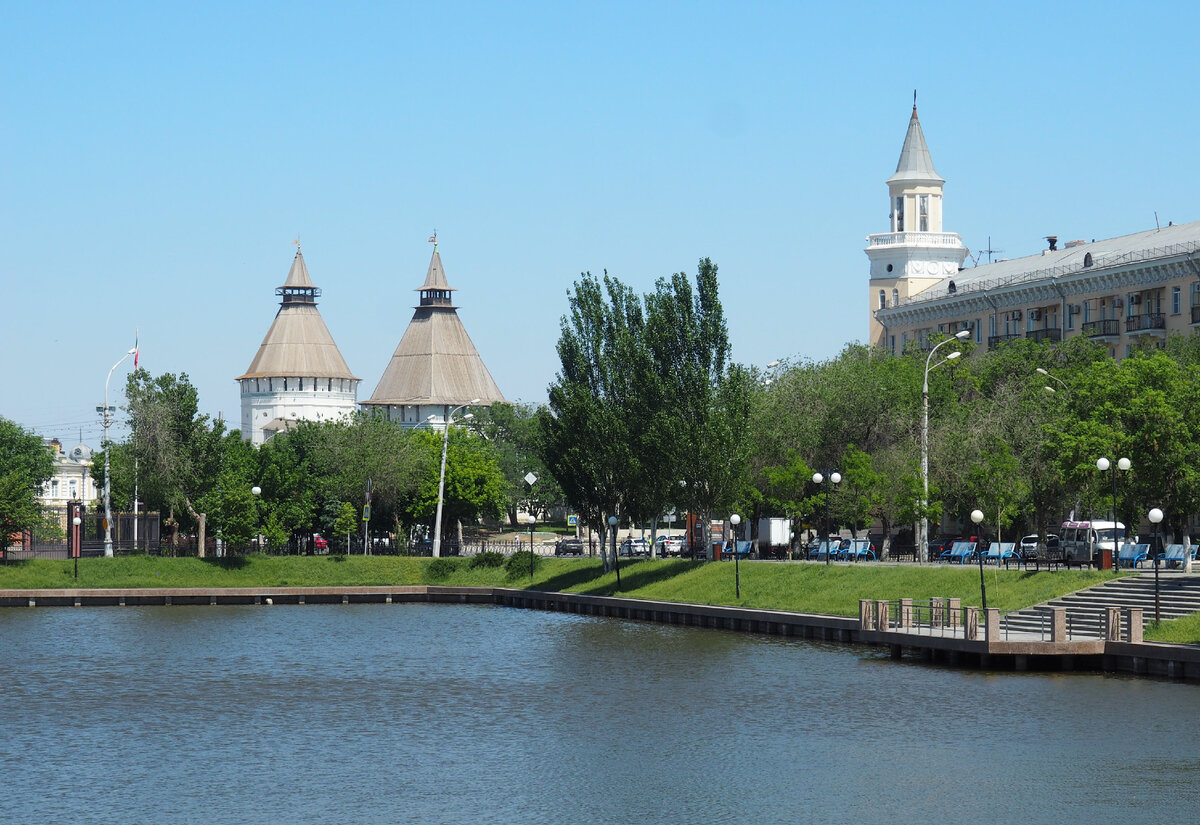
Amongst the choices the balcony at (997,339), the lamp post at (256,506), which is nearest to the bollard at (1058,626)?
the lamp post at (256,506)

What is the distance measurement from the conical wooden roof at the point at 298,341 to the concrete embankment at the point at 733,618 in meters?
90.8

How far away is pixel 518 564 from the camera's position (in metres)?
83.5

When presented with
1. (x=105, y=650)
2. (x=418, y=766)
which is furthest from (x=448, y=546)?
(x=418, y=766)

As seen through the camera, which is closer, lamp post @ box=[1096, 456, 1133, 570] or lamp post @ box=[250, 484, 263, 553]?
lamp post @ box=[1096, 456, 1133, 570]

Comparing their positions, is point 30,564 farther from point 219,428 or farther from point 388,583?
point 388,583

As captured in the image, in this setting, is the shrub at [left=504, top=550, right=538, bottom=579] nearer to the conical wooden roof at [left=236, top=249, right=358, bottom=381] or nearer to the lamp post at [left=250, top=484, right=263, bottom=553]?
the lamp post at [left=250, top=484, right=263, bottom=553]

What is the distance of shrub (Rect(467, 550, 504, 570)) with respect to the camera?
8538 cm

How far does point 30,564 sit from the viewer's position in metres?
78.6

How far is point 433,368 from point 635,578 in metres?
94.8

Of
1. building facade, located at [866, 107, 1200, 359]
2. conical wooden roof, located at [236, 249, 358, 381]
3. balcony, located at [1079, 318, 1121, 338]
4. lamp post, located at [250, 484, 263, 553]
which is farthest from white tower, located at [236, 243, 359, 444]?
balcony, located at [1079, 318, 1121, 338]

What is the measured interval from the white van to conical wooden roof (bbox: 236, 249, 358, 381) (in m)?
116

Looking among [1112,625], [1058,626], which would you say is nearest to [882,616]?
[1058,626]

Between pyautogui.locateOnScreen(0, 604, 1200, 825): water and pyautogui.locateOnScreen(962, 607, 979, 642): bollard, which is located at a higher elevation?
pyautogui.locateOnScreen(962, 607, 979, 642): bollard

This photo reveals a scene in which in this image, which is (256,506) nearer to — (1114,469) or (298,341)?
(1114,469)
